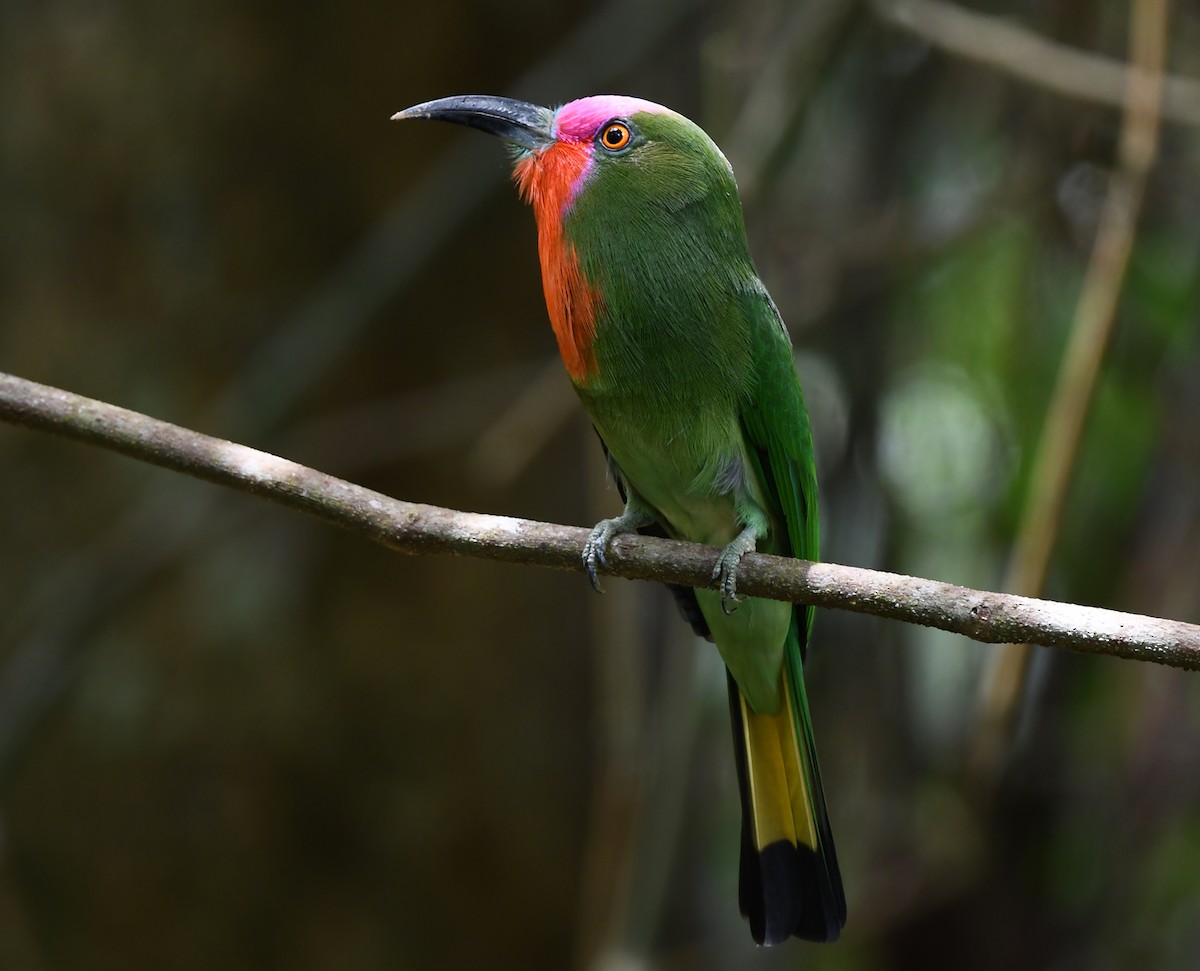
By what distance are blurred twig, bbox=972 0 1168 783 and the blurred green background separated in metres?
0.60

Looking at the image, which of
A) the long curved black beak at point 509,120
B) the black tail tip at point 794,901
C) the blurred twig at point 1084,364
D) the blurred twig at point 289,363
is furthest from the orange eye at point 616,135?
the black tail tip at point 794,901

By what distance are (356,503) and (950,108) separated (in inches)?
116

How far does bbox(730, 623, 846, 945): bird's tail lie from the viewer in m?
2.53

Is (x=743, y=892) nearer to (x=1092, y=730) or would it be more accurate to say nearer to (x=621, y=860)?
(x=621, y=860)

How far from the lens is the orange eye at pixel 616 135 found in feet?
7.97

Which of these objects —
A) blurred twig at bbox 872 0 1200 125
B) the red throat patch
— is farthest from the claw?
blurred twig at bbox 872 0 1200 125

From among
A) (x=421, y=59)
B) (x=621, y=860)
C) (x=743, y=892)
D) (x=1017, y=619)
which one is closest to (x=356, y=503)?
(x=1017, y=619)

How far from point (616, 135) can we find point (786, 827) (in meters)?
1.38

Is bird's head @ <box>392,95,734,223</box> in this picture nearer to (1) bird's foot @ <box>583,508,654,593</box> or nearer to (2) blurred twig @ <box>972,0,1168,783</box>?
(1) bird's foot @ <box>583,508,654,593</box>

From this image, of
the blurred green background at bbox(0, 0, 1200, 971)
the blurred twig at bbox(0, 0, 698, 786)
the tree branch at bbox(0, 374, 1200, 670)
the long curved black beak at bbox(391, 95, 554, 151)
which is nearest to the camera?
the tree branch at bbox(0, 374, 1200, 670)

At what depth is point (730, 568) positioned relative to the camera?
6.82ft

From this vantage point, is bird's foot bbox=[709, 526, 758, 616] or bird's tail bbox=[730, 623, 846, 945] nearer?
bird's foot bbox=[709, 526, 758, 616]

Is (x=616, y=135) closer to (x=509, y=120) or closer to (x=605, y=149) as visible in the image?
(x=605, y=149)

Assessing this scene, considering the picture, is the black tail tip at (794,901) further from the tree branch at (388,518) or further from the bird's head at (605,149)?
the bird's head at (605,149)
